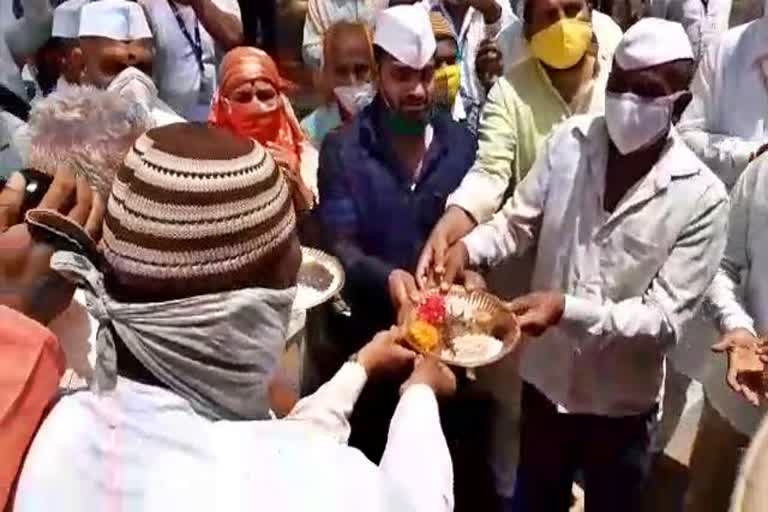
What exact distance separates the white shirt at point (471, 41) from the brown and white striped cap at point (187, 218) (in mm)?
2777

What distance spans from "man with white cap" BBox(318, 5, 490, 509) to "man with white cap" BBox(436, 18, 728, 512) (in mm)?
280

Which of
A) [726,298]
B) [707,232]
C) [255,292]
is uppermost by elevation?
[255,292]

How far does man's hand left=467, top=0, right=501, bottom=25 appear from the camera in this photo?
4.89 m

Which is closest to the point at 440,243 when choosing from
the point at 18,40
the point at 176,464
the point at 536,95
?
the point at 536,95

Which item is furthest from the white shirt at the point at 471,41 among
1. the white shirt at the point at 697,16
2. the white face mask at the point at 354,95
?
the white shirt at the point at 697,16

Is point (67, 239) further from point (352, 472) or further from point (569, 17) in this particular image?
point (569, 17)

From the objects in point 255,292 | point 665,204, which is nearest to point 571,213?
point 665,204

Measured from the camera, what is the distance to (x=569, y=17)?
357cm

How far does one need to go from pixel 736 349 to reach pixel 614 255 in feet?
1.26

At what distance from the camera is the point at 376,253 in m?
3.44

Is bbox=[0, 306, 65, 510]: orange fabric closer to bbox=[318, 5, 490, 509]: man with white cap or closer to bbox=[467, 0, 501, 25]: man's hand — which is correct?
bbox=[318, 5, 490, 509]: man with white cap

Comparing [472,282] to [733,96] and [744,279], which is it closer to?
[744,279]

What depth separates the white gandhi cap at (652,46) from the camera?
9.41 feet

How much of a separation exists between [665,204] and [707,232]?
0.13m
